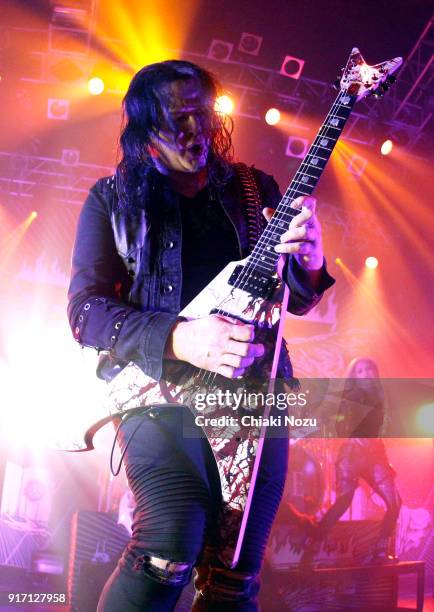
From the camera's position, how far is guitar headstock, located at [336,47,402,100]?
189cm

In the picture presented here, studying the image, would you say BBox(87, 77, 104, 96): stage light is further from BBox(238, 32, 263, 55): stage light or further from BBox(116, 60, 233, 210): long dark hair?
BBox(116, 60, 233, 210): long dark hair

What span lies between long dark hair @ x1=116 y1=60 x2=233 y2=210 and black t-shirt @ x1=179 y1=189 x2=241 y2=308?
119mm

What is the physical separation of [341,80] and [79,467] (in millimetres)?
5210

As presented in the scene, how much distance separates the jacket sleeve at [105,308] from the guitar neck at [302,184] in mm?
349

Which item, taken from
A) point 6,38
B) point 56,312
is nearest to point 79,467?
point 56,312

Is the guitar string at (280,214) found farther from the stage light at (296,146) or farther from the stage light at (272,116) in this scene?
the stage light at (296,146)

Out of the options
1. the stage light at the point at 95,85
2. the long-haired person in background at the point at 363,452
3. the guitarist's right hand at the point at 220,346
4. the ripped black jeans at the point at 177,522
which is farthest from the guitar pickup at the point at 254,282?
the stage light at the point at 95,85

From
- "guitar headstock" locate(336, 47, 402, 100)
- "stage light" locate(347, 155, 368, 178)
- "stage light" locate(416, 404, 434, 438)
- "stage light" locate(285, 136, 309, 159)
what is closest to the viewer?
"guitar headstock" locate(336, 47, 402, 100)

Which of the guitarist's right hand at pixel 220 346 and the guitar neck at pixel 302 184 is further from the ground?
the guitar neck at pixel 302 184

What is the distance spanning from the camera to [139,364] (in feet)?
5.52

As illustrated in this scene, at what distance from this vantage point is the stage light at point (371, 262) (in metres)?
8.77

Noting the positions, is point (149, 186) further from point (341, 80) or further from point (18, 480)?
point (18, 480)

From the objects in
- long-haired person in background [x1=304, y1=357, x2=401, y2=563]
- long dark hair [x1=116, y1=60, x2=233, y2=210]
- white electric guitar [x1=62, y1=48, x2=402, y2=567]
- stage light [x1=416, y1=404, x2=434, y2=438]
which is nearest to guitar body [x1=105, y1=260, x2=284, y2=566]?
white electric guitar [x1=62, y1=48, x2=402, y2=567]

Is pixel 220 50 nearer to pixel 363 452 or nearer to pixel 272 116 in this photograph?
pixel 272 116
